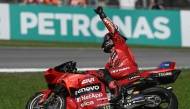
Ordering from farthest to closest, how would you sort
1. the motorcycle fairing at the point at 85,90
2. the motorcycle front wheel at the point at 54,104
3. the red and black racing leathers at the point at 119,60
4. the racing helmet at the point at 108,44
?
1. the racing helmet at the point at 108,44
2. the red and black racing leathers at the point at 119,60
3. the motorcycle fairing at the point at 85,90
4. the motorcycle front wheel at the point at 54,104

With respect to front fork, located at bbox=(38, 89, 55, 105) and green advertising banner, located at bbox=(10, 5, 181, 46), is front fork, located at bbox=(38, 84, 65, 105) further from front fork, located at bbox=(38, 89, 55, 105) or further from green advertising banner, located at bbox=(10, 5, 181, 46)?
green advertising banner, located at bbox=(10, 5, 181, 46)

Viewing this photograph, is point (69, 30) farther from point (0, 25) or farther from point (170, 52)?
point (170, 52)

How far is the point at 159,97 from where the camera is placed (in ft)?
26.4

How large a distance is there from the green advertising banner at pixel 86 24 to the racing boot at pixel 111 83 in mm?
12796

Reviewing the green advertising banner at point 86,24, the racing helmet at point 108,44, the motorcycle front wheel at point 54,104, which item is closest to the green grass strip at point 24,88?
the motorcycle front wheel at point 54,104

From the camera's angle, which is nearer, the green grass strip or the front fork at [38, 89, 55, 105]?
the front fork at [38, 89, 55, 105]

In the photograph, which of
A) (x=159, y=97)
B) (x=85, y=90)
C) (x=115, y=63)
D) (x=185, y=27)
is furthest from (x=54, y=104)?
(x=185, y=27)

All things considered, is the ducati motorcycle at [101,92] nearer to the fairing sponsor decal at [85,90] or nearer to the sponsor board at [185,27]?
the fairing sponsor decal at [85,90]

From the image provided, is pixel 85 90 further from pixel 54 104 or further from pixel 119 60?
pixel 119 60

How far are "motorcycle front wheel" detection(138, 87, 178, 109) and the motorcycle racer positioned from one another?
43 centimetres

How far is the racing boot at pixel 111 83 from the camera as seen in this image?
8.17m

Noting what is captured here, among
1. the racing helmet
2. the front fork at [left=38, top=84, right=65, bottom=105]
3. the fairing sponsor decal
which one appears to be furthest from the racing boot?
the front fork at [left=38, top=84, right=65, bottom=105]

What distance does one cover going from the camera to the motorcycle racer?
8320mm

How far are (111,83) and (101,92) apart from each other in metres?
0.20
